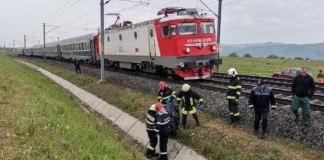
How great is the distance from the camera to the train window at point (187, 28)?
16.5 m

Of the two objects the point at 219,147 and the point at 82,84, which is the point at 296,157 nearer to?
the point at 219,147

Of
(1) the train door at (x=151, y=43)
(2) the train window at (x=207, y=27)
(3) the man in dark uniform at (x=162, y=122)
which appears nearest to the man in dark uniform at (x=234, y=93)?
(3) the man in dark uniform at (x=162, y=122)

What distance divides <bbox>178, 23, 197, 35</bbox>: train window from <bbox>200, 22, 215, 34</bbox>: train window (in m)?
0.41

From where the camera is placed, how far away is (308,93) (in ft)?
29.4

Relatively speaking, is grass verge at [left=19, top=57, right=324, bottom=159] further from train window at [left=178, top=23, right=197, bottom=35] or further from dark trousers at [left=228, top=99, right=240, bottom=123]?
train window at [left=178, top=23, right=197, bottom=35]

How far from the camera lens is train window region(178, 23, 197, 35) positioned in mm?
16453

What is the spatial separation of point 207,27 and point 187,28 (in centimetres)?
124

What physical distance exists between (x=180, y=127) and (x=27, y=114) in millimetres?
4766

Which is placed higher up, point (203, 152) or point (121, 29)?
point (121, 29)

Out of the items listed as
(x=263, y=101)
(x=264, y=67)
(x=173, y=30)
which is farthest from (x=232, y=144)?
(x=264, y=67)

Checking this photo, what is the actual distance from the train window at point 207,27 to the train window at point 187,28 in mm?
407

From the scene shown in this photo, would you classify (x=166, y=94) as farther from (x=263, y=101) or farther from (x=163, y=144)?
(x=263, y=101)

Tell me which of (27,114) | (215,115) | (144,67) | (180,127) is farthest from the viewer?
(144,67)

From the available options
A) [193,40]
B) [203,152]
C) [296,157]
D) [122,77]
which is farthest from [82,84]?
[296,157]
